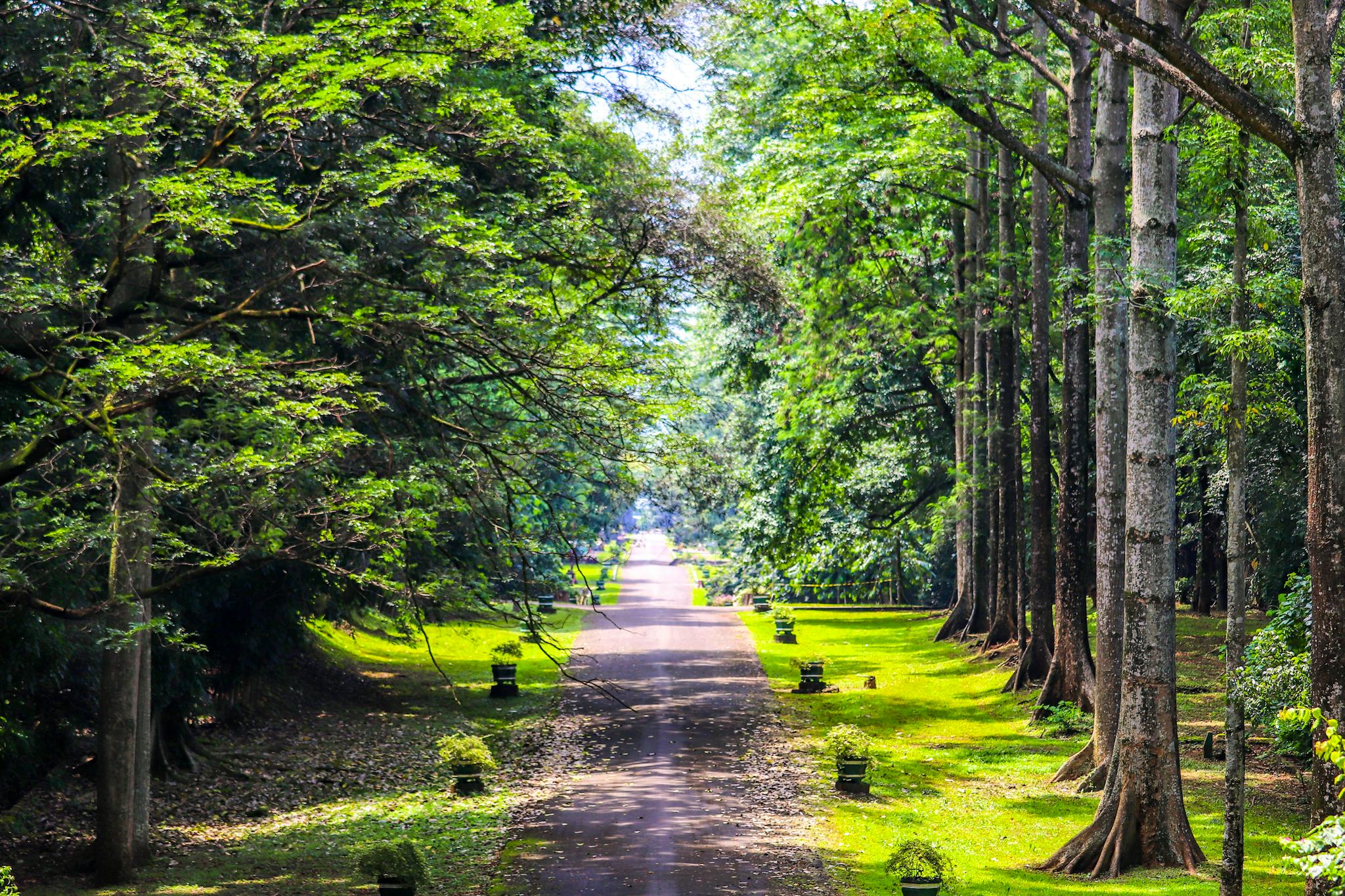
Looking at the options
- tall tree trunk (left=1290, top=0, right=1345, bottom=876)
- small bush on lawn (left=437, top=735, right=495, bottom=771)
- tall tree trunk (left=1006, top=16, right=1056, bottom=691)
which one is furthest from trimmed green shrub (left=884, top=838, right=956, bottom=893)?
tall tree trunk (left=1006, top=16, right=1056, bottom=691)

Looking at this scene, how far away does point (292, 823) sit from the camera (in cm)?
1572

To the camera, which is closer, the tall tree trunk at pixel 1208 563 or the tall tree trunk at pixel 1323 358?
the tall tree trunk at pixel 1323 358

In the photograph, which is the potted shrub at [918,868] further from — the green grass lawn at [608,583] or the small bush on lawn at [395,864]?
the green grass lawn at [608,583]

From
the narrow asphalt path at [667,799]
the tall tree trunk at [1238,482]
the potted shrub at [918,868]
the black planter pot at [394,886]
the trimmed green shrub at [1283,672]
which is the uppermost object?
the tall tree trunk at [1238,482]

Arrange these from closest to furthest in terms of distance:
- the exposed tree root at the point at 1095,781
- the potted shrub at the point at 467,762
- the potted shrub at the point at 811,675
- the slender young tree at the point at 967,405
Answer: the exposed tree root at the point at 1095,781 < the potted shrub at the point at 467,762 < the potted shrub at the point at 811,675 < the slender young tree at the point at 967,405

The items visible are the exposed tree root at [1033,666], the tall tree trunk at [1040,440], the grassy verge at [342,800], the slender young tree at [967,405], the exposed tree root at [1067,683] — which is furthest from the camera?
the slender young tree at [967,405]

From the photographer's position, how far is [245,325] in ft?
46.0

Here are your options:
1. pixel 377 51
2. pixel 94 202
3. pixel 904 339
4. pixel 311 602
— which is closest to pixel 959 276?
pixel 904 339

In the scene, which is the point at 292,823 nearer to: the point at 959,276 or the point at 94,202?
the point at 94,202

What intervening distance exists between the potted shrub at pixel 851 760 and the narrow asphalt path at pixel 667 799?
95cm

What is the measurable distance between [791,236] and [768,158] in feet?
10.6

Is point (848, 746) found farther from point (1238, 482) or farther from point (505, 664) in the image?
point (505, 664)

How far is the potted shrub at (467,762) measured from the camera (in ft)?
55.2

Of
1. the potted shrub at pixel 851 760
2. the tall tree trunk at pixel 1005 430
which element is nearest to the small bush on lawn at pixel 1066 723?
the potted shrub at pixel 851 760
